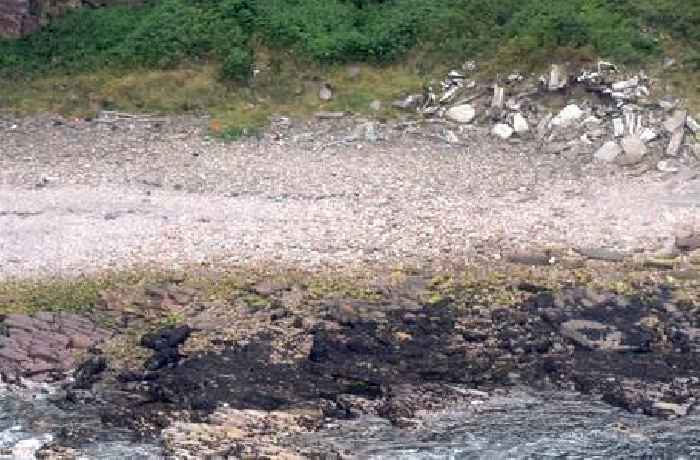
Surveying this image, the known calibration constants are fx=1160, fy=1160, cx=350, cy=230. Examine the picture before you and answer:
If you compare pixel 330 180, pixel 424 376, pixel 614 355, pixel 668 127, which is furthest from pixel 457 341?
pixel 668 127

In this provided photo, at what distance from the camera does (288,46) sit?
30.0 m

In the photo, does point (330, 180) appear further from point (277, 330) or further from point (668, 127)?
point (668, 127)

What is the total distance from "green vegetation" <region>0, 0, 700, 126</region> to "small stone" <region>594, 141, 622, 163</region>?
3.09 meters

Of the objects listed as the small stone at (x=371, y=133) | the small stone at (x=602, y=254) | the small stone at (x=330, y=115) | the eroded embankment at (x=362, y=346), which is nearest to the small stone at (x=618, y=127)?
the small stone at (x=602, y=254)

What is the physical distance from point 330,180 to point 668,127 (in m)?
7.75

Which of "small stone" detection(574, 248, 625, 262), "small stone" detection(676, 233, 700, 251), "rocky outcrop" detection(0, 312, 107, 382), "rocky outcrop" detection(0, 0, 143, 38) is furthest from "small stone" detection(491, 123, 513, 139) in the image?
"rocky outcrop" detection(0, 312, 107, 382)

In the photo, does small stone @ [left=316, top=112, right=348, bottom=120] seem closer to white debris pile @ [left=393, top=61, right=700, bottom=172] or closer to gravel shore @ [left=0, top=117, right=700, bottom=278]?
gravel shore @ [left=0, top=117, right=700, bottom=278]

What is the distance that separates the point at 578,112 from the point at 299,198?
7.08 m

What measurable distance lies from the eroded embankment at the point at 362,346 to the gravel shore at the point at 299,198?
1.08 m

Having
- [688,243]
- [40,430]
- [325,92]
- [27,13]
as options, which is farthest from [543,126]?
[40,430]

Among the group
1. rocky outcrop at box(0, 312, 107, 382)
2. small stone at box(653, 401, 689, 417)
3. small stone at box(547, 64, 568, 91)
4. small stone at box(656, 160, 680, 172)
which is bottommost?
rocky outcrop at box(0, 312, 107, 382)

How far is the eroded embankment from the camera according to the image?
18422 millimetres

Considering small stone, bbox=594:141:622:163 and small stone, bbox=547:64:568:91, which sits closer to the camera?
small stone, bbox=594:141:622:163

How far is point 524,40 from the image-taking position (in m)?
28.9
